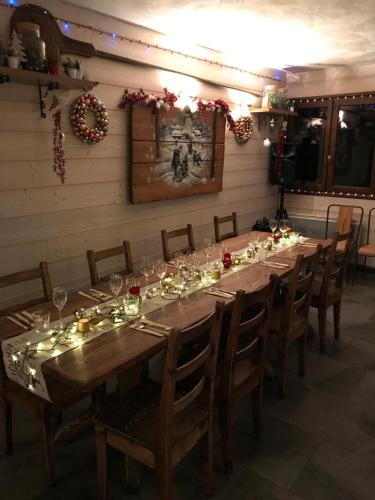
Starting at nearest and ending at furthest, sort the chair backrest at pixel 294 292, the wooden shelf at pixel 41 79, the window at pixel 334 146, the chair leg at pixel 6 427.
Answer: the chair leg at pixel 6 427 < the wooden shelf at pixel 41 79 < the chair backrest at pixel 294 292 < the window at pixel 334 146

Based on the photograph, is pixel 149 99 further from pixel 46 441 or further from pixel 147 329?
pixel 46 441

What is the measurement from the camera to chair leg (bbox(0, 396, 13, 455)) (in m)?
2.15

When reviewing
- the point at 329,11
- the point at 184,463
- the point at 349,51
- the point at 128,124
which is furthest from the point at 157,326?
the point at 349,51

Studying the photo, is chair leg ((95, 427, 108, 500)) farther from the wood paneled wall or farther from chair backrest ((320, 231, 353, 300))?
chair backrest ((320, 231, 353, 300))

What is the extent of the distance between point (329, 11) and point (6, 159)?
2605mm

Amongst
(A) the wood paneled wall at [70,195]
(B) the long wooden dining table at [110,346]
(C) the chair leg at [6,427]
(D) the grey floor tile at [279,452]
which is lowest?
(D) the grey floor tile at [279,452]

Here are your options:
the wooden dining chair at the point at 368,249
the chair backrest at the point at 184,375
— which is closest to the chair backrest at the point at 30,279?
the chair backrest at the point at 184,375

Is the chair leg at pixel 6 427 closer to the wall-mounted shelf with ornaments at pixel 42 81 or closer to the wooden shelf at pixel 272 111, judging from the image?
the wall-mounted shelf with ornaments at pixel 42 81

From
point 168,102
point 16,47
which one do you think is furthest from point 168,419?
point 168,102

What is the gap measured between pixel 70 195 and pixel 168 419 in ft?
6.96

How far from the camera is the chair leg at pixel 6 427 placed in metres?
2.15

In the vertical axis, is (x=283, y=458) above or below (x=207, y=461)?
below

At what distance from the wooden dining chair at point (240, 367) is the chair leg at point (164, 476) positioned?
0.49 meters

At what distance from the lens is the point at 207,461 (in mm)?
1933
